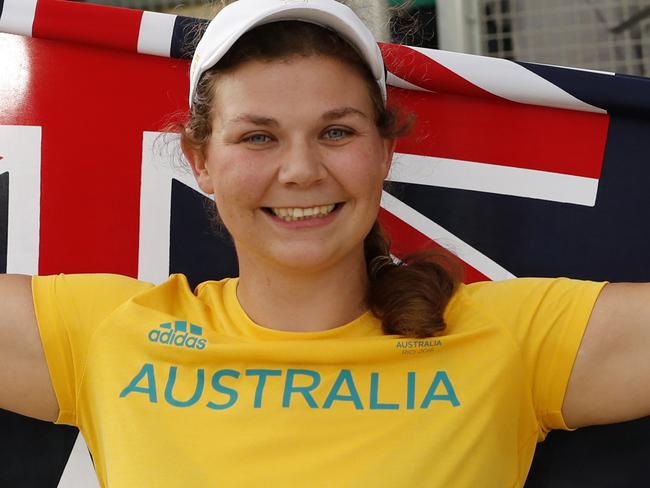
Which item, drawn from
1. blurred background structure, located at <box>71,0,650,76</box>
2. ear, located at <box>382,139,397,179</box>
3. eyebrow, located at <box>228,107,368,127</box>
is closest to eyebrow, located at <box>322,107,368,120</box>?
eyebrow, located at <box>228,107,368,127</box>

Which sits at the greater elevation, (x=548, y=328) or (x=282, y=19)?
(x=282, y=19)

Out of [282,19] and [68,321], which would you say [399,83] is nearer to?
[282,19]

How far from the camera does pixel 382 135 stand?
1.74m

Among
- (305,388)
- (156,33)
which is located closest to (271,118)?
(305,388)

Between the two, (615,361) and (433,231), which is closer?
(615,361)

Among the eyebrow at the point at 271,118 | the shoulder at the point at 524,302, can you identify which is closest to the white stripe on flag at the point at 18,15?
the eyebrow at the point at 271,118

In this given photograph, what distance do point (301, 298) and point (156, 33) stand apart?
648mm

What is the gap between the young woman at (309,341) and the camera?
5.29ft

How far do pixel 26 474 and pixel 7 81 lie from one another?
2.56ft

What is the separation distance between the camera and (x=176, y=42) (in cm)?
206

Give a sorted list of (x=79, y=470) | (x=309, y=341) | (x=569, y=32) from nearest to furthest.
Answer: (x=309, y=341), (x=79, y=470), (x=569, y=32)

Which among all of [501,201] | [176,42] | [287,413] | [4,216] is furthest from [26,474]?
[501,201]

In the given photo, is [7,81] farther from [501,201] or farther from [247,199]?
[501,201]

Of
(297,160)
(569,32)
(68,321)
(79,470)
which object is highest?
(569,32)
